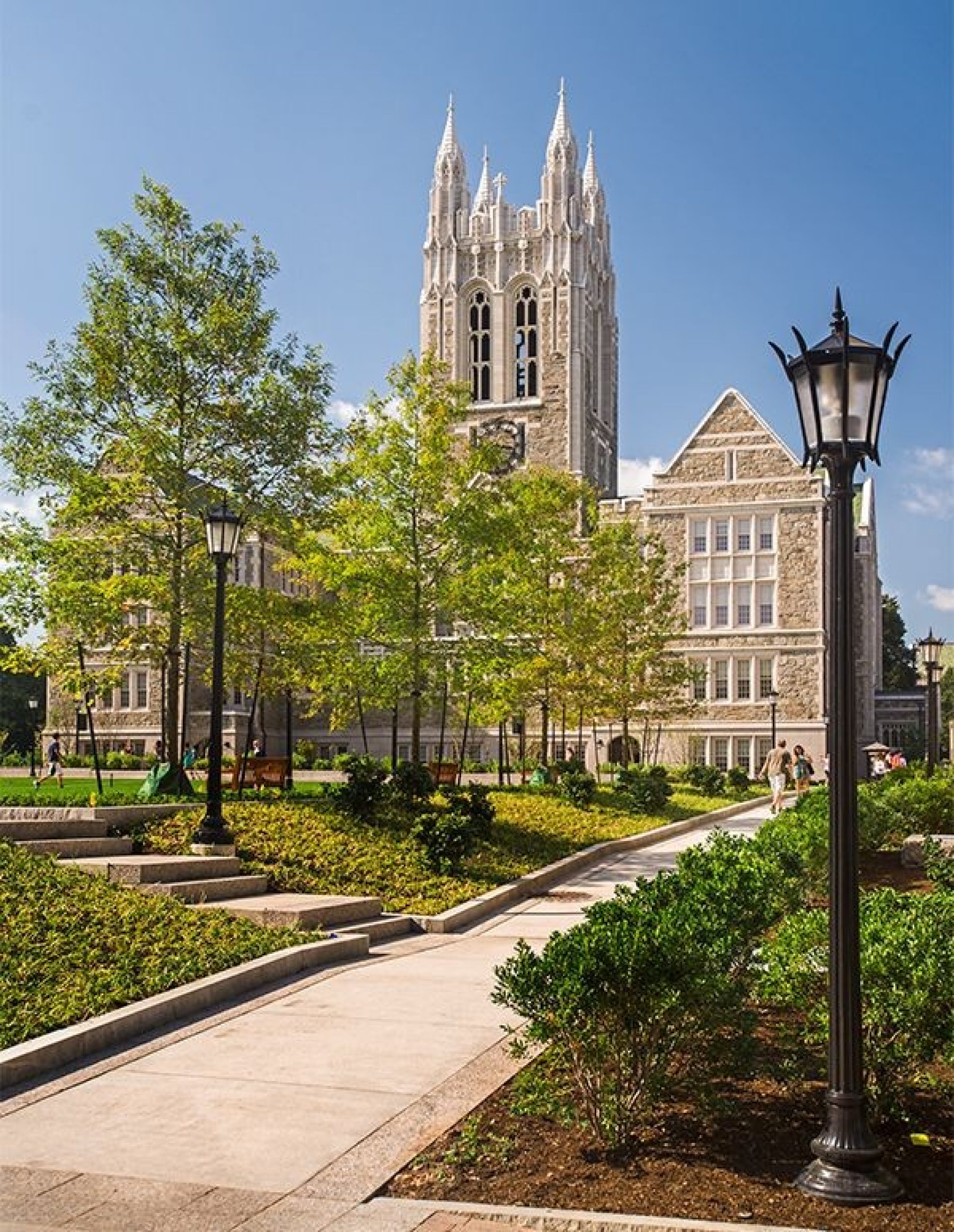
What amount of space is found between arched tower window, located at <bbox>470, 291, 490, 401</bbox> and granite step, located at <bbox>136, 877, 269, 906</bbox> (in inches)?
2585

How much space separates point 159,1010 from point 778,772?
23564 mm

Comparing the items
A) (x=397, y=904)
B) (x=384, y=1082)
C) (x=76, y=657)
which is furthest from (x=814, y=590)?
(x=384, y=1082)

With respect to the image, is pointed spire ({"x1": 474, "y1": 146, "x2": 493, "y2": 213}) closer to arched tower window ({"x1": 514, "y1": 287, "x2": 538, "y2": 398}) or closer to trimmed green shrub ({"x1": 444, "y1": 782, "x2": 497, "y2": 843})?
arched tower window ({"x1": 514, "y1": 287, "x2": 538, "y2": 398})

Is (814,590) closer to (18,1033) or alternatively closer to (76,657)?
(76,657)

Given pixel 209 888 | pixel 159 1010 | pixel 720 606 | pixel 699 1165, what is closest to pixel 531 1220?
pixel 699 1165

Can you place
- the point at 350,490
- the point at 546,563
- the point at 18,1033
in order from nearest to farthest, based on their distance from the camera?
the point at 18,1033
the point at 350,490
the point at 546,563

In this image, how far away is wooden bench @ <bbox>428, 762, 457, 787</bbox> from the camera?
26.8 m

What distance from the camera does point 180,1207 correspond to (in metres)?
5.12

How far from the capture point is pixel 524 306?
258 ft

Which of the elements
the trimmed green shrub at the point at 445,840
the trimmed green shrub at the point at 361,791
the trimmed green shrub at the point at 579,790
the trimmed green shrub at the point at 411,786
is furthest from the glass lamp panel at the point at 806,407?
the trimmed green shrub at the point at 579,790

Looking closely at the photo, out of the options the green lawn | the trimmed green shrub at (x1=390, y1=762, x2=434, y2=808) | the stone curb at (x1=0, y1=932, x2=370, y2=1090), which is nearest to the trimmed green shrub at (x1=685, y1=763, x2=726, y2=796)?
the green lawn

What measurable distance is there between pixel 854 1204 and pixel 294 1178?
232 centimetres

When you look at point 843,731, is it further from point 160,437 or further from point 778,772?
point 778,772

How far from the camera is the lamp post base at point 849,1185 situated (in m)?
4.98
